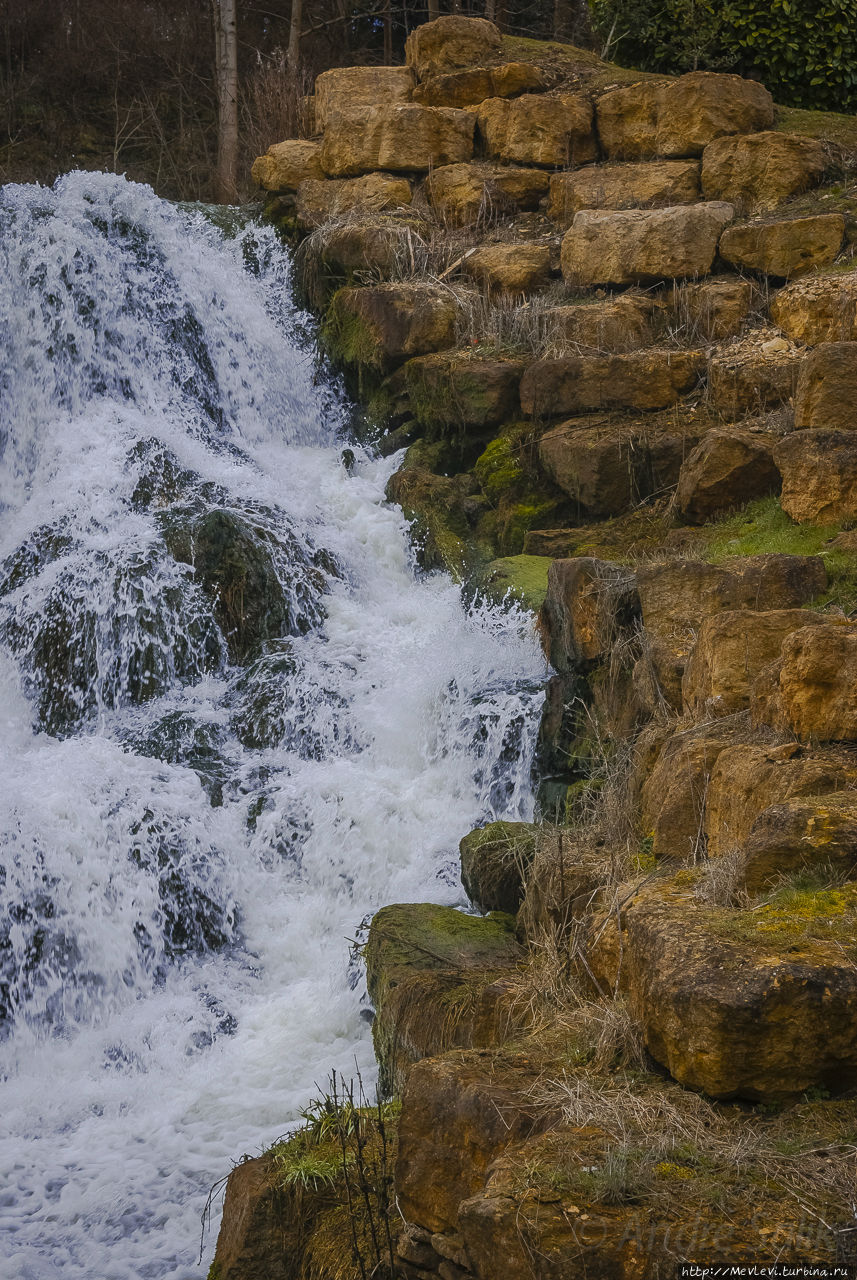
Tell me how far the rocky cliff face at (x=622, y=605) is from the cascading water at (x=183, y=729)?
56 centimetres

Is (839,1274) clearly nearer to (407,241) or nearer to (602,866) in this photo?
(602,866)

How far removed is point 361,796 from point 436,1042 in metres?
2.61

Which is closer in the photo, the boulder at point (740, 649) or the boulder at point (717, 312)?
the boulder at point (740, 649)

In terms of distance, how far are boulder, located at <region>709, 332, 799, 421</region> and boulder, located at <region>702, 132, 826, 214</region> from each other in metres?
2.28

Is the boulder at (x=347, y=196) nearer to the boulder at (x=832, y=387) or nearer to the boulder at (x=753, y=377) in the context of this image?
the boulder at (x=753, y=377)

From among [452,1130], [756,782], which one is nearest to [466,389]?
[756,782]

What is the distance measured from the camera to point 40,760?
6.83 m

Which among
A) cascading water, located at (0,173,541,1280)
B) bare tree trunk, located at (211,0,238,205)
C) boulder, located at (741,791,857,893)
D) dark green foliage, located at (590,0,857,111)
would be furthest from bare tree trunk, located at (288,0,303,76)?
boulder, located at (741,791,857,893)

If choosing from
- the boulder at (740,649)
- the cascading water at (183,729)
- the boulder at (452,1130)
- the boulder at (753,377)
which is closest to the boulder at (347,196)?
the cascading water at (183,729)

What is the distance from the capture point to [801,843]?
2939 millimetres

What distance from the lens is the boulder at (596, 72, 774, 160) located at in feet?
32.9

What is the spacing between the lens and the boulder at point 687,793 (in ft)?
12.5

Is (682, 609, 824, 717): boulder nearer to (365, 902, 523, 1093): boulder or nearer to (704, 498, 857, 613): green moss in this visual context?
(704, 498, 857, 613): green moss

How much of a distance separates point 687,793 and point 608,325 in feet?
18.1
